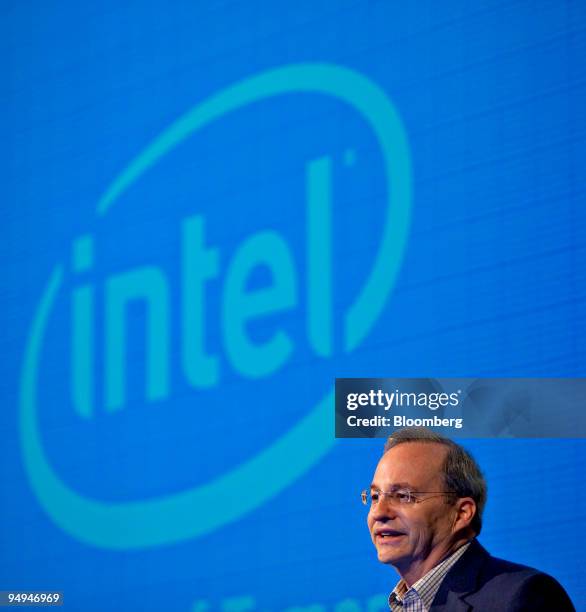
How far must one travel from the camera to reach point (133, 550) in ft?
11.8

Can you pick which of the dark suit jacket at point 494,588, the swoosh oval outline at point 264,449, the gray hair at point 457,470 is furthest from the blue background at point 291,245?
the dark suit jacket at point 494,588

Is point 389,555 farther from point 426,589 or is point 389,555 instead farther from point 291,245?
point 291,245

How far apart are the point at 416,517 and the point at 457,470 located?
4.8 inches

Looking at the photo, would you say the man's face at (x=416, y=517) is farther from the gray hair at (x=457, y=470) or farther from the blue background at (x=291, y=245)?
the blue background at (x=291, y=245)

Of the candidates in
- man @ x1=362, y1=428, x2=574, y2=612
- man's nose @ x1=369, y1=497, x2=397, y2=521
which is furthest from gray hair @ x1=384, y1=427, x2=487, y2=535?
man's nose @ x1=369, y1=497, x2=397, y2=521

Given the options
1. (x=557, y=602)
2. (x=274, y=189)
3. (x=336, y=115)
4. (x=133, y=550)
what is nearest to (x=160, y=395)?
(x=133, y=550)

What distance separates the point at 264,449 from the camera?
3.49 meters

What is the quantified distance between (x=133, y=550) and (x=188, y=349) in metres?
0.68

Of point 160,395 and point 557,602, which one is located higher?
point 160,395

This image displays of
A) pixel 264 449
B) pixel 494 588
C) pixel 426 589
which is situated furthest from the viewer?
pixel 264 449

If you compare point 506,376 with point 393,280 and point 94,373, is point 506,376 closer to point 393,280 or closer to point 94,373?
point 393,280

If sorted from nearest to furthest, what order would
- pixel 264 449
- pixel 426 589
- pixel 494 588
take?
pixel 494 588 → pixel 426 589 → pixel 264 449

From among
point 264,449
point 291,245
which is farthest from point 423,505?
point 291,245

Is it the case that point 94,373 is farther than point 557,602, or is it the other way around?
point 94,373
